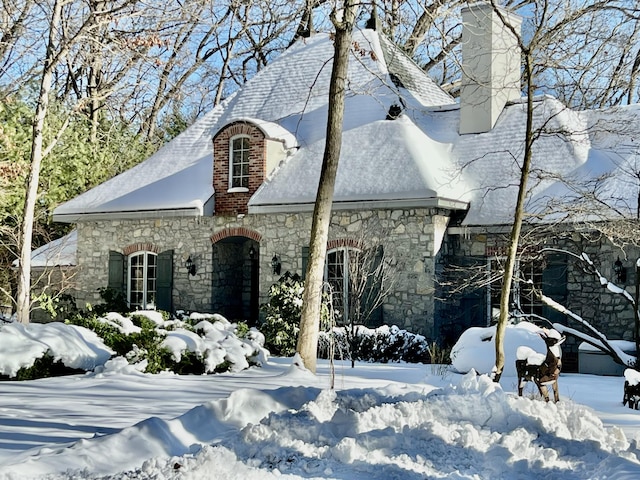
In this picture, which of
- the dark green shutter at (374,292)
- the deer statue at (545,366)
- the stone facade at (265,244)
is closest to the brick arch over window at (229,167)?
the stone facade at (265,244)

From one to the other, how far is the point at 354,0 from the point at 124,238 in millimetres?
8919

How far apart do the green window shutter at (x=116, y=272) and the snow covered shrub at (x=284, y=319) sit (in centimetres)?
479

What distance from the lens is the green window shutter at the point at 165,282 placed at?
18.0 meters

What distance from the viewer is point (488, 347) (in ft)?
41.1

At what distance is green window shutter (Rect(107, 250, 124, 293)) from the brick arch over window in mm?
2815

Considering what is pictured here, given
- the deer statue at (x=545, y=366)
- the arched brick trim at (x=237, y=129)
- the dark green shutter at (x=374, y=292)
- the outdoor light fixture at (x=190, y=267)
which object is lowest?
the deer statue at (x=545, y=366)

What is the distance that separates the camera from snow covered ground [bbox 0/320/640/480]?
5.42m

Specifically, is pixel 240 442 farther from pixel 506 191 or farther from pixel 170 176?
pixel 170 176

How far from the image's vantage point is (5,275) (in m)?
22.1

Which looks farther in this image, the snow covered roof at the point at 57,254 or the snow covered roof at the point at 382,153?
the snow covered roof at the point at 57,254

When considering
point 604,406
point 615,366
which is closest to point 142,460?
point 604,406

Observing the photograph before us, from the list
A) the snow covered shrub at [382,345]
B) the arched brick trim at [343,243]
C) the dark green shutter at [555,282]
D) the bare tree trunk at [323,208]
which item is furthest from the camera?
the arched brick trim at [343,243]

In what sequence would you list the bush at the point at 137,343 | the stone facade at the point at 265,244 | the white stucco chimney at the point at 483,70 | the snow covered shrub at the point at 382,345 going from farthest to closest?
the white stucco chimney at the point at 483,70, the stone facade at the point at 265,244, the snow covered shrub at the point at 382,345, the bush at the point at 137,343

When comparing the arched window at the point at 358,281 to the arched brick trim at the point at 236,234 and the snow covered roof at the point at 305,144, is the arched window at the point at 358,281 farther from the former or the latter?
the arched brick trim at the point at 236,234
